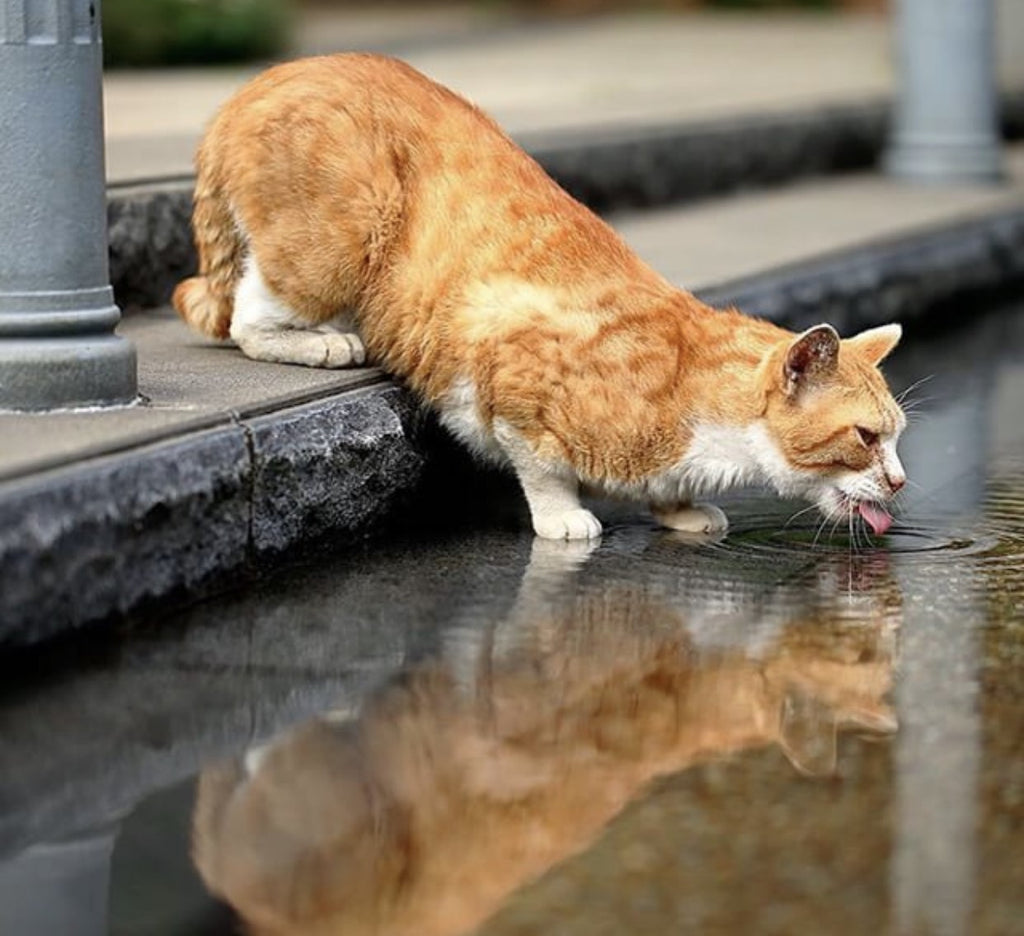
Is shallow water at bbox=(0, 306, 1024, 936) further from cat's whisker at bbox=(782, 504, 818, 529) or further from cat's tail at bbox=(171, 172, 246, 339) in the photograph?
cat's tail at bbox=(171, 172, 246, 339)

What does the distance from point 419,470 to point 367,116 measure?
81 centimetres

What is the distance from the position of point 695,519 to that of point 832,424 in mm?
503

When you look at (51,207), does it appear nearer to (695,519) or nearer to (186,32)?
(695,519)

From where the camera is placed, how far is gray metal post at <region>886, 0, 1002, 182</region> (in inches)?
385

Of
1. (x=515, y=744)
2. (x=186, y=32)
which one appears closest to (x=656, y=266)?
(x=515, y=744)

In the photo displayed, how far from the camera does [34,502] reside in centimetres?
354

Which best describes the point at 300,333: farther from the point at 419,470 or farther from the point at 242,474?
the point at 242,474

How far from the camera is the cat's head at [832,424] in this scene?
14.6 feet

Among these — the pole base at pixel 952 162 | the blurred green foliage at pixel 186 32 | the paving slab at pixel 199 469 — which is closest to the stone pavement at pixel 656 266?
the paving slab at pixel 199 469

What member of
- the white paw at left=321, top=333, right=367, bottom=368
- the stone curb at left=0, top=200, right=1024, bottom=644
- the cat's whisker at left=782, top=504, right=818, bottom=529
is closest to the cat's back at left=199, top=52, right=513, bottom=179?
the white paw at left=321, top=333, right=367, bottom=368

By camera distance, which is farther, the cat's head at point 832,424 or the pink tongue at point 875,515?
the pink tongue at point 875,515

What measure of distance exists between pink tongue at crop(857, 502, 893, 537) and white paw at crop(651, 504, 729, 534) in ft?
1.18

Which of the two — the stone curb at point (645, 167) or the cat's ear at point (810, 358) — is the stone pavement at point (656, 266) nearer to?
the stone curb at point (645, 167)

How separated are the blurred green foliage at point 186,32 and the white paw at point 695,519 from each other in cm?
839
